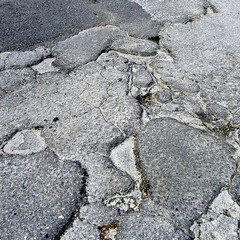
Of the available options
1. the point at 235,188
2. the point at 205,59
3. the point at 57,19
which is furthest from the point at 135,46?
the point at 235,188

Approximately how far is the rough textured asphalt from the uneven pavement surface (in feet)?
0.07

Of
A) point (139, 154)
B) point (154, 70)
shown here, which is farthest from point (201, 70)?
point (139, 154)

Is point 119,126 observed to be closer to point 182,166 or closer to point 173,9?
point 182,166

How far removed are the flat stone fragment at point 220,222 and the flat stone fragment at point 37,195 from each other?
2.22 ft

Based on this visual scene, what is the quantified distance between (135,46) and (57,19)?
106 cm

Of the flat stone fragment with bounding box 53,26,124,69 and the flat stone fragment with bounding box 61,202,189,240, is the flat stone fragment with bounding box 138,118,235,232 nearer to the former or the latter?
the flat stone fragment with bounding box 61,202,189,240

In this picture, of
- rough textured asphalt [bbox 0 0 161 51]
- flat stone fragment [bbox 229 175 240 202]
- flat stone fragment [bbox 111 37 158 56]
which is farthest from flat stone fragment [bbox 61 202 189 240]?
rough textured asphalt [bbox 0 0 161 51]

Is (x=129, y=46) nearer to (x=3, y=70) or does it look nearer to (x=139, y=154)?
(x=3, y=70)

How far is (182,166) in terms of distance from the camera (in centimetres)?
237

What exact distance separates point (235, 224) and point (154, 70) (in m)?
1.63

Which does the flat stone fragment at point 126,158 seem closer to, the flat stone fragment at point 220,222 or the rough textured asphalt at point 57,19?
the flat stone fragment at point 220,222

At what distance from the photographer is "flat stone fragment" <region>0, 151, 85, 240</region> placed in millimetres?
2004

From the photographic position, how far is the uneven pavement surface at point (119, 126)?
2.07 m

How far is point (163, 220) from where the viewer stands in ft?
6.71
